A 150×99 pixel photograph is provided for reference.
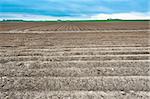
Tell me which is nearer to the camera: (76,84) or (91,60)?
(76,84)

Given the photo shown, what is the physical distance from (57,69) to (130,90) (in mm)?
2474

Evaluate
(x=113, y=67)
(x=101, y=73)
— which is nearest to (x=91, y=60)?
(x=113, y=67)

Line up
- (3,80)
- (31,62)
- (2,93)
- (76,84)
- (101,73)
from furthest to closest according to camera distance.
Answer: (31,62)
(101,73)
(3,80)
(76,84)
(2,93)

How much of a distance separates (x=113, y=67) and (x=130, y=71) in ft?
1.98

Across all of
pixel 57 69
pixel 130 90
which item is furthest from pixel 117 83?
pixel 57 69

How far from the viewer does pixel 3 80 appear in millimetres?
5379

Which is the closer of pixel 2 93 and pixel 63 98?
pixel 63 98

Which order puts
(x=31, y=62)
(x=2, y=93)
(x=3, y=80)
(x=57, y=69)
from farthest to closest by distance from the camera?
(x=31, y=62) → (x=57, y=69) → (x=3, y=80) → (x=2, y=93)

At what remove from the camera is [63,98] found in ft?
13.7

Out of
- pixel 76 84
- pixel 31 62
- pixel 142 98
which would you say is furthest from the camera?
pixel 31 62

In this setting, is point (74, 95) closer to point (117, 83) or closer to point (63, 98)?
point (63, 98)

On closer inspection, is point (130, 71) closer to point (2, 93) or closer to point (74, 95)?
point (74, 95)

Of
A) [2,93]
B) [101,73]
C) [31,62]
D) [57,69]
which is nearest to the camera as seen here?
[2,93]

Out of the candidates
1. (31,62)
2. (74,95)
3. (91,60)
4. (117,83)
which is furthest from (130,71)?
(31,62)
